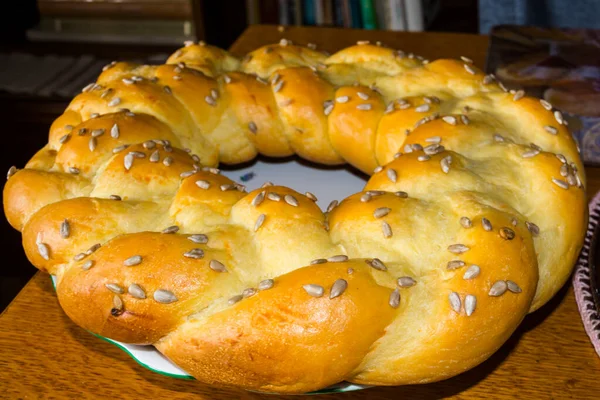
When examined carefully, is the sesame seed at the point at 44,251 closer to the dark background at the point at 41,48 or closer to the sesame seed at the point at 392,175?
the sesame seed at the point at 392,175

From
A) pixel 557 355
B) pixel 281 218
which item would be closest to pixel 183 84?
pixel 281 218

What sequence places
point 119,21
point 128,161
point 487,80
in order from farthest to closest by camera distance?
point 119,21
point 487,80
point 128,161

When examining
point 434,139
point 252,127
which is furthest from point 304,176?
point 434,139

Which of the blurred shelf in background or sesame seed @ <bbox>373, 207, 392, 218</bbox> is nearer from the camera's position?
sesame seed @ <bbox>373, 207, 392, 218</bbox>

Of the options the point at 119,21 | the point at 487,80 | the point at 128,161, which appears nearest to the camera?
the point at 128,161

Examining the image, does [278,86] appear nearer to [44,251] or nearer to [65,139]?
[65,139]

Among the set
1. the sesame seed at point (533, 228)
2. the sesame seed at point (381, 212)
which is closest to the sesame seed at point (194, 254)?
the sesame seed at point (381, 212)

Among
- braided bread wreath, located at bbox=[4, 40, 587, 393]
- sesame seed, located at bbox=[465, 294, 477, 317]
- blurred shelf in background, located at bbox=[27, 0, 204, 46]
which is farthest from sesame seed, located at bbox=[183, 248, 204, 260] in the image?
blurred shelf in background, located at bbox=[27, 0, 204, 46]

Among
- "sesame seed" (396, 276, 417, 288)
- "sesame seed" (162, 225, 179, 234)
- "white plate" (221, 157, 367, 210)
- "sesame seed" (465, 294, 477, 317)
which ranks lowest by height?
"white plate" (221, 157, 367, 210)

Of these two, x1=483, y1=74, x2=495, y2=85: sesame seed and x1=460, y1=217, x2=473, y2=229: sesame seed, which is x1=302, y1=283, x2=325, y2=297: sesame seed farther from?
x1=483, y1=74, x2=495, y2=85: sesame seed
